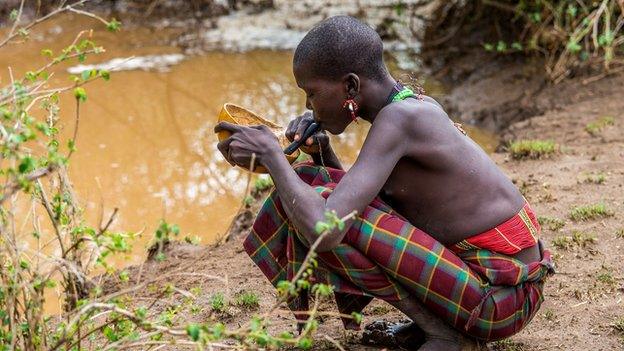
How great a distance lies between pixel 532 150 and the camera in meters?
5.08

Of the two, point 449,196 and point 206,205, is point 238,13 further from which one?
point 449,196

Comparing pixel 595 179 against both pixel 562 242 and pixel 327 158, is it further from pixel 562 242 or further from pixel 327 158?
pixel 327 158

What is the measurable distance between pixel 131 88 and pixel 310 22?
95.7 inches

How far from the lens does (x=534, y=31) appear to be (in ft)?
21.7

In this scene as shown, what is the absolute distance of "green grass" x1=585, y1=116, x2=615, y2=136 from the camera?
18.1ft

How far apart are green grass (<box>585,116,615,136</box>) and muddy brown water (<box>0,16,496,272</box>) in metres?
0.74

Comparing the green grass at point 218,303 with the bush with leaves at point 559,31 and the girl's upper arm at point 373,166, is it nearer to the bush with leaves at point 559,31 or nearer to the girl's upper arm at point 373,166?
the girl's upper arm at point 373,166

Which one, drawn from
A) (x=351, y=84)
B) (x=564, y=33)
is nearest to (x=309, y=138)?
(x=351, y=84)

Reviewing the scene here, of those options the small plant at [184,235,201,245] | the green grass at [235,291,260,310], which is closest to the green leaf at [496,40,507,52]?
the small plant at [184,235,201,245]

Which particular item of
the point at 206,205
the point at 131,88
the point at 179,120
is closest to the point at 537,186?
the point at 206,205

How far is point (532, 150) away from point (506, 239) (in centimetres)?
242

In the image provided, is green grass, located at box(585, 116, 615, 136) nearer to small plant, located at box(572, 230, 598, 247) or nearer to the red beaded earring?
small plant, located at box(572, 230, 598, 247)

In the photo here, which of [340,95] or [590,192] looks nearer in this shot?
[340,95]

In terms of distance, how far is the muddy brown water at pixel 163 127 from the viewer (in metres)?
5.15
